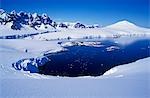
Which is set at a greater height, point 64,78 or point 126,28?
point 126,28

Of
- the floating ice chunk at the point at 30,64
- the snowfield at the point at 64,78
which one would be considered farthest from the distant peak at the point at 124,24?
the floating ice chunk at the point at 30,64

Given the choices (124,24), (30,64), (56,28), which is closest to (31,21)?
(56,28)

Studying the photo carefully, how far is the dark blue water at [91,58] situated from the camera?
12.8 ft

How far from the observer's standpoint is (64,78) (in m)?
3.82

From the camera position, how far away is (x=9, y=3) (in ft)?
12.6

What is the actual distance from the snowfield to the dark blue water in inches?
2.1

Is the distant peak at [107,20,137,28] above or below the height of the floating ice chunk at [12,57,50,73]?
above

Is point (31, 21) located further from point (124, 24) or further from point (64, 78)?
point (124, 24)

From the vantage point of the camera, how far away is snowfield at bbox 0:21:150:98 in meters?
3.65

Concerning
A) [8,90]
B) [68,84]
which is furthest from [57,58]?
[8,90]

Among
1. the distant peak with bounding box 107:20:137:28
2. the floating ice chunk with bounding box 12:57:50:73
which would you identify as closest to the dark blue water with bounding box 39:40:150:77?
the floating ice chunk with bounding box 12:57:50:73

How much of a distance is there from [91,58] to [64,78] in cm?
38

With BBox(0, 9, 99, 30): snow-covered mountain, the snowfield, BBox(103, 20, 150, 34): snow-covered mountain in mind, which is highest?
BBox(0, 9, 99, 30): snow-covered mountain

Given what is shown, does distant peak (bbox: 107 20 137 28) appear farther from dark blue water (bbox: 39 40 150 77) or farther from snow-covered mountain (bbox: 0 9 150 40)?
dark blue water (bbox: 39 40 150 77)
